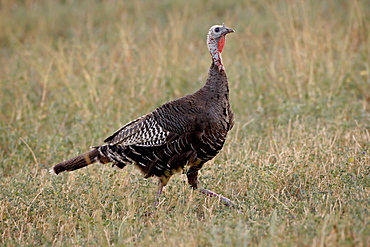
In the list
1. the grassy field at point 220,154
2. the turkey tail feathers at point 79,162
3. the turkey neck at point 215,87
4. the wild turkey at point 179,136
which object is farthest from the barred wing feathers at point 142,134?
the turkey neck at point 215,87

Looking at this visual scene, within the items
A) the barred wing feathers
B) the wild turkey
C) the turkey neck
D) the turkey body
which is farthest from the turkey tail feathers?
the turkey neck

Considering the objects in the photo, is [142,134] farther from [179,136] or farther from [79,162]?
[79,162]

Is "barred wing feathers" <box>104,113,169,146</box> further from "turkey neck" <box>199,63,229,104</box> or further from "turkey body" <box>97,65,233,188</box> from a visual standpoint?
"turkey neck" <box>199,63,229,104</box>

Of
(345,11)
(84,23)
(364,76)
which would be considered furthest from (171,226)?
(84,23)

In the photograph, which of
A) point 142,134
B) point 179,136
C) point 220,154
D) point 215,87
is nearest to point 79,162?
point 142,134

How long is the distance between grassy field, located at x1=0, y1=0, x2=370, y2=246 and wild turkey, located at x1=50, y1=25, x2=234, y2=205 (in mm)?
266

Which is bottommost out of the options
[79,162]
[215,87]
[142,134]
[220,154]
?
[220,154]

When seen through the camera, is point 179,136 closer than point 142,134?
Yes

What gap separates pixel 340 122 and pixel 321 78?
164 centimetres

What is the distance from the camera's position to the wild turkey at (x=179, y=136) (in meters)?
4.96

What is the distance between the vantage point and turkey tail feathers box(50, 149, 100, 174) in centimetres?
532

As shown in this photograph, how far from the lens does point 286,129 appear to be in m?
7.12

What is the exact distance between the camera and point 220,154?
6.51 m

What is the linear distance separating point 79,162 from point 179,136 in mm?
1128
